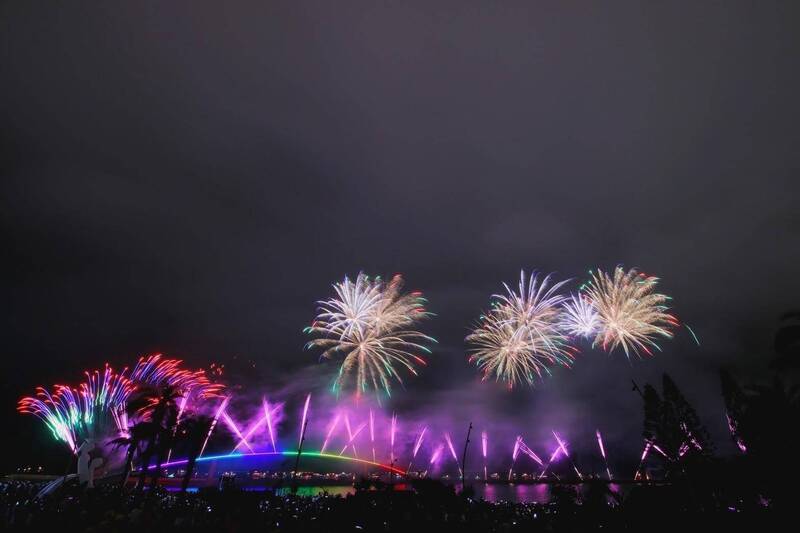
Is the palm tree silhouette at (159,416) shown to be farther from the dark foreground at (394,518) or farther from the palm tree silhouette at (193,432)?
the dark foreground at (394,518)

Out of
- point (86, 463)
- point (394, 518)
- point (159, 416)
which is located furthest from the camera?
point (86, 463)

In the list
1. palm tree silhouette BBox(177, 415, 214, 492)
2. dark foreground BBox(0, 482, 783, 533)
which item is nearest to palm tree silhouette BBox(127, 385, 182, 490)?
palm tree silhouette BBox(177, 415, 214, 492)

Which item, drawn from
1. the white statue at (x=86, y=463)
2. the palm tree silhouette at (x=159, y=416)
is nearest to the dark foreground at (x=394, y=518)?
the palm tree silhouette at (x=159, y=416)

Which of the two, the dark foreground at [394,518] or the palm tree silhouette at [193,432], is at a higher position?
the palm tree silhouette at [193,432]

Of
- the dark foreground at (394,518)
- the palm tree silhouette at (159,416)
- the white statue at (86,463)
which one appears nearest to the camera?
the dark foreground at (394,518)

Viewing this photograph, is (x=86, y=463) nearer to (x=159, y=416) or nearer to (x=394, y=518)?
(x=159, y=416)

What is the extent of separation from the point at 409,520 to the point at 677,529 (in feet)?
35.0

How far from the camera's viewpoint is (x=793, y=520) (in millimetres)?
17312

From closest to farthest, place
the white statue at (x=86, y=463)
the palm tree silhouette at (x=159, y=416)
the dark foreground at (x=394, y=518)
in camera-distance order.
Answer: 1. the dark foreground at (x=394, y=518)
2. the palm tree silhouette at (x=159, y=416)
3. the white statue at (x=86, y=463)

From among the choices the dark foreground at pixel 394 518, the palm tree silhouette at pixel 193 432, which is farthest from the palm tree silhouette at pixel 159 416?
the dark foreground at pixel 394 518

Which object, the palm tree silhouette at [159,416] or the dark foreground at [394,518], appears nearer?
the dark foreground at [394,518]

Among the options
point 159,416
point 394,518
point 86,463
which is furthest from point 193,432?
point 394,518

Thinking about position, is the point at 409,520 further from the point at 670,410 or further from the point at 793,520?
the point at 670,410

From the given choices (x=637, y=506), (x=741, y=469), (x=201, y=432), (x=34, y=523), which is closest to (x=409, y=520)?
(x=637, y=506)
